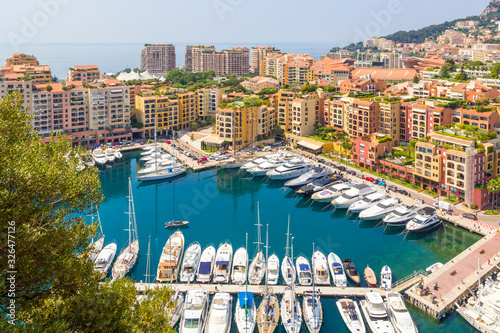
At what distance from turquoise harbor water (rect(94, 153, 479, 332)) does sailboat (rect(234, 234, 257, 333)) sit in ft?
8.28

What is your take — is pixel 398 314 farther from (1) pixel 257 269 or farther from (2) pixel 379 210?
(2) pixel 379 210

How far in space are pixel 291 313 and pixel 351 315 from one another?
2.12 meters

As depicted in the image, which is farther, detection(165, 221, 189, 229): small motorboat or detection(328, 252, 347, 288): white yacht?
detection(165, 221, 189, 229): small motorboat

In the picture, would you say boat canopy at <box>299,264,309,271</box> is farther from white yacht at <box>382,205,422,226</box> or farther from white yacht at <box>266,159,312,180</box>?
white yacht at <box>266,159,312,180</box>

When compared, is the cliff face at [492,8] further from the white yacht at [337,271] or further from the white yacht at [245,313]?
the white yacht at [245,313]

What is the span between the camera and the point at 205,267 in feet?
62.0

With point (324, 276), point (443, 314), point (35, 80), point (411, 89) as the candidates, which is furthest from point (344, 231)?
point (35, 80)

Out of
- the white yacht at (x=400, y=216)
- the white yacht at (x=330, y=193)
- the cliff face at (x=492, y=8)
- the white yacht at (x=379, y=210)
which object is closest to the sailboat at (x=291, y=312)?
the white yacht at (x=400, y=216)

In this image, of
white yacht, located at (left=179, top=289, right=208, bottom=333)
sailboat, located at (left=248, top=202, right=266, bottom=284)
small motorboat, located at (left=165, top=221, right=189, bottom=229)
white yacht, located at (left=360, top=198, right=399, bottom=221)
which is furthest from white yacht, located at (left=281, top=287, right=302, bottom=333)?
white yacht, located at (left=360, top=198, right=399, bottom=221)

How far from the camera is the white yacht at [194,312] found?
14.9m

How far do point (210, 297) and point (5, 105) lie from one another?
39.0 feet

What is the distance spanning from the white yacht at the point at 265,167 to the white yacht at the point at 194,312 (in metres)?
17.5

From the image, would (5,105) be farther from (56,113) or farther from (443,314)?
(56,113)

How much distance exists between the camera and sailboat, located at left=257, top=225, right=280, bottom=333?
15.1 m
